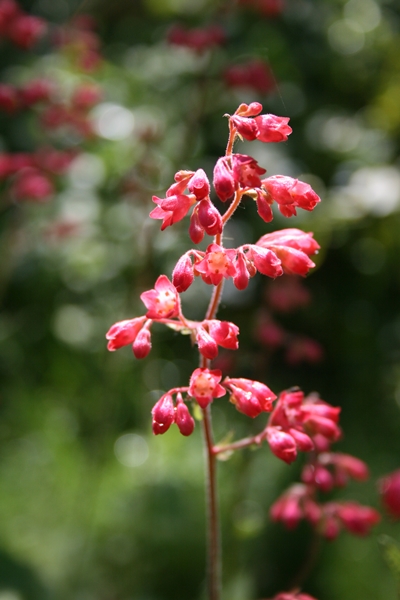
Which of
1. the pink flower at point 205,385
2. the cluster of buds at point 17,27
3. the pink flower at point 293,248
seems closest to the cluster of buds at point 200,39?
the cluster of buds at point 17,27

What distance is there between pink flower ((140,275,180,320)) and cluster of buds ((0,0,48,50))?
154 centimetres

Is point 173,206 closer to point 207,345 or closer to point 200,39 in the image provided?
point 207,345

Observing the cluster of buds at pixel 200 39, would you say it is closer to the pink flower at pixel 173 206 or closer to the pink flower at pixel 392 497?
the pink flower at pixel 173 206

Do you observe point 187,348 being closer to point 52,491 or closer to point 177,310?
point 52,491

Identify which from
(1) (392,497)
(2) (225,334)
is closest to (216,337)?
(2) (225,334)

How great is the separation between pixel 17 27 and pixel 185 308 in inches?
46.9

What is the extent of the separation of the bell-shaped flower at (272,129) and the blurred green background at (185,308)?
0.92 metres

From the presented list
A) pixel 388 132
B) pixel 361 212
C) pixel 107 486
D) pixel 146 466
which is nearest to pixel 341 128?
pixel 388 132

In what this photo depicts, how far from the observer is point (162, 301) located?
83 cm

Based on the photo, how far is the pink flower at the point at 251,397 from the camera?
0.79m

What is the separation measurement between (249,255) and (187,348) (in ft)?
6.49

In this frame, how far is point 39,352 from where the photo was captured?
9.55 ft

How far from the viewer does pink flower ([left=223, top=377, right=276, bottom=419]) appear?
0.79 meters

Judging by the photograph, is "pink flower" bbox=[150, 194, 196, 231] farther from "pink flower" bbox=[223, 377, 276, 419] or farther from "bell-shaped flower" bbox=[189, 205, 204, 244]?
"pink flower" bbox=[223, 377, 276, 419]
